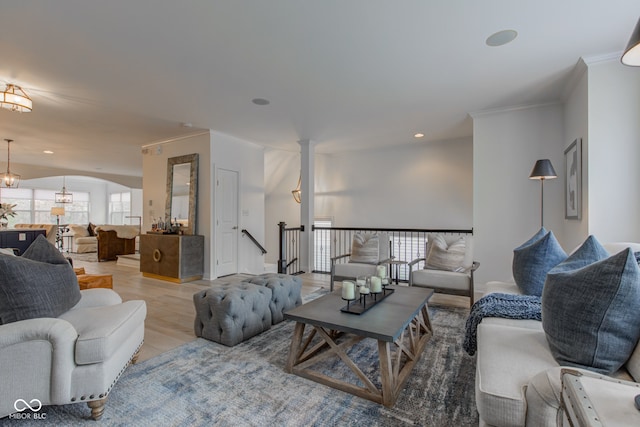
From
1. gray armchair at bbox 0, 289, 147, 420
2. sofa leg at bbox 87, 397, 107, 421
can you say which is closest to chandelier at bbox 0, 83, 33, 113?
gray armchair at bbox 0, 289, 147, 420

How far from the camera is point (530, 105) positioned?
4.02m

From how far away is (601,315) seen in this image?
3.97ft

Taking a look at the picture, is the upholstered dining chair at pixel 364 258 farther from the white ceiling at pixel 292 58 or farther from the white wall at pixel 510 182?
the white ceiling at pixel 292 58

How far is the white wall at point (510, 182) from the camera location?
3979mm

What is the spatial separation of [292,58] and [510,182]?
3386mm

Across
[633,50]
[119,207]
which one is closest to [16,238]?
[633,50]

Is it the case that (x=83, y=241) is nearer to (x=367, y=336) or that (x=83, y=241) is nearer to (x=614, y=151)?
(x=367, y=336)

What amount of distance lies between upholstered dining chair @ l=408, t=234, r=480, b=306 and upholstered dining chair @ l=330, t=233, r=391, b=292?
0.59m

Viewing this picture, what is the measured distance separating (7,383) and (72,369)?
25 cm

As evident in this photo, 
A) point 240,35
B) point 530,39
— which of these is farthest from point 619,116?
point 240,35

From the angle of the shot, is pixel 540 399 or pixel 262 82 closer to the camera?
pixel 540 399

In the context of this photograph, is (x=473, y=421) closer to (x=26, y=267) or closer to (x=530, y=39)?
(x=26, y=267)

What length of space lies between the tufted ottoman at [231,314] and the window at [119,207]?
38.0ft

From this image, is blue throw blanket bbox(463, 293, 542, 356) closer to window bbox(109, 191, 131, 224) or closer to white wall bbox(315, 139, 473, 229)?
white wall bbox(315, 139, 473, 229)
